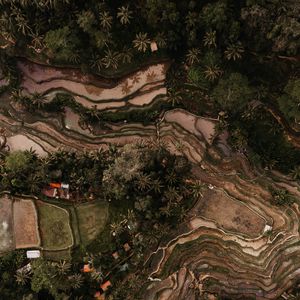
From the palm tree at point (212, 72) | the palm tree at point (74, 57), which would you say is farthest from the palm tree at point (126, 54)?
the palm tree at point (212, 72)

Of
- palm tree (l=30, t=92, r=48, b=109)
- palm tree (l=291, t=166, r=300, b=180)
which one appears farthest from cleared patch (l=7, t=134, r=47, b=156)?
palm tree (l=291, t=166, r=300, b=180)

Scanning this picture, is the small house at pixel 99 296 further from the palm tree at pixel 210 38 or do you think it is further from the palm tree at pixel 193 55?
the palm tree at pixel 210 38

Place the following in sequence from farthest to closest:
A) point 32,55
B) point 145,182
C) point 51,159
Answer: point 32,55
point 51,159
point 145,182

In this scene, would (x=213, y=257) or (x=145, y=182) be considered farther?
(x=213, y=257)

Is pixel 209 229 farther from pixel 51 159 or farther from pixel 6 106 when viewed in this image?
pixel 6 106

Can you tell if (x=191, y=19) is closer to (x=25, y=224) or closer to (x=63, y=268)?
(x=25, y=224)

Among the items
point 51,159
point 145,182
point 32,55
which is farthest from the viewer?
point 32,55

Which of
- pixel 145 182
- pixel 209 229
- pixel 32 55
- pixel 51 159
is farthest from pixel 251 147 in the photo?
pixel 32 55
